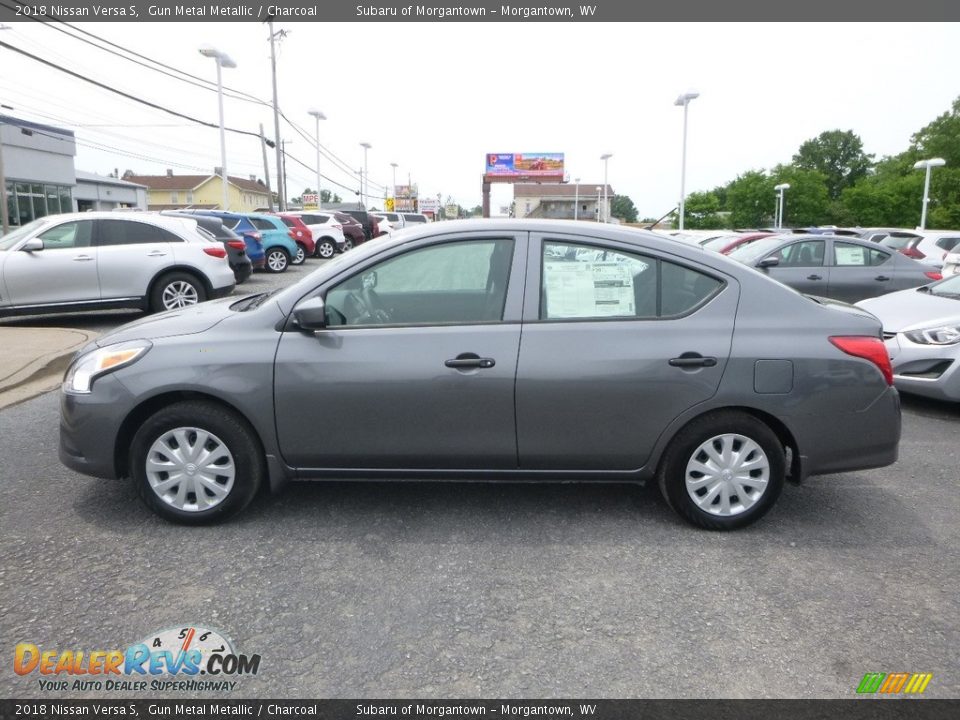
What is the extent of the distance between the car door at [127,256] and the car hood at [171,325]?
680 cm

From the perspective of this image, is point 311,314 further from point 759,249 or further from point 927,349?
point 759,249

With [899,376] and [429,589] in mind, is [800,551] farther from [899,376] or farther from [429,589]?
[899,376]

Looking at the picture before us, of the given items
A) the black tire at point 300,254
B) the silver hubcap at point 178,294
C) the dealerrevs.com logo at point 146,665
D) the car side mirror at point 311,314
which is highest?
the black tire at point 300,254

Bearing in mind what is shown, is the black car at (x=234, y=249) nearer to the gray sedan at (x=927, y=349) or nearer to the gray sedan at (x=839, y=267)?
the gray sedan at (x=839, y=267)

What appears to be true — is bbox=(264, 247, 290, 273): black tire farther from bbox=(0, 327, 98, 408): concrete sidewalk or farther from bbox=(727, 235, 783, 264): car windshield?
bbox=(727, 235, 783, 264): car windshield

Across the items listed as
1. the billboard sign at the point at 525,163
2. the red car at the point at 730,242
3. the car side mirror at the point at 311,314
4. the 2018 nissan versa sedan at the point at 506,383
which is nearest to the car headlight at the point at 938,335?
the 2018 nissan versa sedan at the point at 506,383

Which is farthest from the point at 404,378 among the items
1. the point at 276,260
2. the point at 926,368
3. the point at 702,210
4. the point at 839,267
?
the point at 702,210

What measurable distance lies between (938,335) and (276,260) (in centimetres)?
1648

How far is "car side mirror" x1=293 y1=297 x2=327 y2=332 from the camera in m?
3.71

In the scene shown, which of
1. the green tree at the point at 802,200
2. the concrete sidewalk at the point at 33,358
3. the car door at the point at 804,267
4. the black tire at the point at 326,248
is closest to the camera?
the concrete sidewalk at the point at 33,358

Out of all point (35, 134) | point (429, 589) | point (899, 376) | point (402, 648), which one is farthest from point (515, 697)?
point (35, 134)

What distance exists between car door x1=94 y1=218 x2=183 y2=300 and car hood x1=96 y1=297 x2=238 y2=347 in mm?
6804

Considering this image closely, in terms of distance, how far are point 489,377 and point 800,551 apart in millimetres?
1804

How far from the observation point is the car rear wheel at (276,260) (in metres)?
19.7
